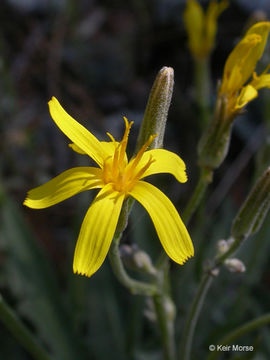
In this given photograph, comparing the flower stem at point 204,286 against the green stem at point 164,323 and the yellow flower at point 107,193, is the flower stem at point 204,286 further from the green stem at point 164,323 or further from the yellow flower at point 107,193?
the yellow flower at point 107,193

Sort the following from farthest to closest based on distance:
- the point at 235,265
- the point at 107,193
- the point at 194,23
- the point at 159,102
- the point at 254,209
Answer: the point at 194,23, the point at 235,265, the point at 254,209, the point at 159,102, the point at 107,193

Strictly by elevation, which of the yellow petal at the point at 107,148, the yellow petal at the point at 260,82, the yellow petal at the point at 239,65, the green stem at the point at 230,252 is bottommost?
the green stem at the point at 230,252

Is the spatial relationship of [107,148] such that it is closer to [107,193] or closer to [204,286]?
[107,193]

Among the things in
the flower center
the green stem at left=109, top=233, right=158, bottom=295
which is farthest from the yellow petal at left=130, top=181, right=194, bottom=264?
the green stem at left=109, top=233, right=158, bottom=295

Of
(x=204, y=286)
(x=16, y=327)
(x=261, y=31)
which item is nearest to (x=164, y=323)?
(x=204, y=286)

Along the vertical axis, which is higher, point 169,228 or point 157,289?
point 169,228

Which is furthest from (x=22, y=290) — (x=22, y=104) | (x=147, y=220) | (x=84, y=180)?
(x=22, y=104)

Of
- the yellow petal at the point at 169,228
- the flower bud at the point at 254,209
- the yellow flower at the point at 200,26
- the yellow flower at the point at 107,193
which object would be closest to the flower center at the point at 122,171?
the yellow flower at the point at 107,193
